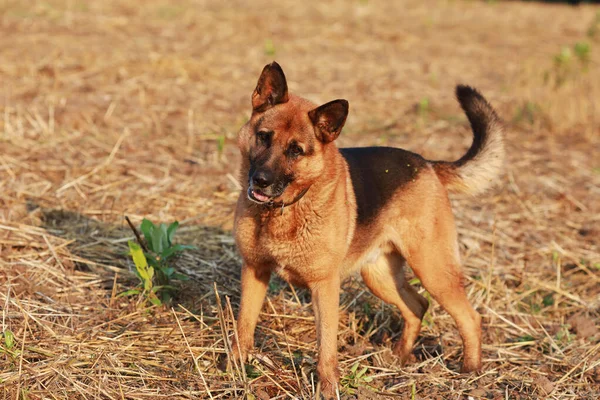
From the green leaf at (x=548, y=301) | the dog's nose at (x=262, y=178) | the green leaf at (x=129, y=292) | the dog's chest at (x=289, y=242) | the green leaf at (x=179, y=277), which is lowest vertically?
the green leaf at (x=548, y=301)

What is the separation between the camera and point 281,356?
182 inches

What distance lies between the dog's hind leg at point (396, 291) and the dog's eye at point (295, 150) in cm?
138

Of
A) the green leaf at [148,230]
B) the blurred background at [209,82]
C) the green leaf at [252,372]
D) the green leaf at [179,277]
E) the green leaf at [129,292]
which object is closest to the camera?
the green leaf at [252,372]

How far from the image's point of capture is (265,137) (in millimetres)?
4082

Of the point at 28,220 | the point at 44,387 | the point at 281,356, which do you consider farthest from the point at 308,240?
the point at 28,220

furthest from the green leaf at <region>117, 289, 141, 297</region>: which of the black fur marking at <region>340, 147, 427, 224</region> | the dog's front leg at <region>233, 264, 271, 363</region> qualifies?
the black fur marking at <region>340, 147, 427, 224</region>

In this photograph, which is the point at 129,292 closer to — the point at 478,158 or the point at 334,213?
the point at 334,213

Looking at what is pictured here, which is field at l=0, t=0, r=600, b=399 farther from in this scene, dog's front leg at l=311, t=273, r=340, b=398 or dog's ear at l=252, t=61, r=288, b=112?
dog's ear at l=252, t=61, r=288, b=112

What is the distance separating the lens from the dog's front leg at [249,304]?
14.1ft

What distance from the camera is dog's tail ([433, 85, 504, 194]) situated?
5137mm

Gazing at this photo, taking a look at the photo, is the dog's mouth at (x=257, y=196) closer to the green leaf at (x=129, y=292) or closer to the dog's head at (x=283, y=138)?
the dog's head at (x=283, y=138)

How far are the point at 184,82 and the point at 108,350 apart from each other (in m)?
6.07

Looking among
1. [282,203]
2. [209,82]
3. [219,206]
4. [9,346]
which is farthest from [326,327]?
[209,82]

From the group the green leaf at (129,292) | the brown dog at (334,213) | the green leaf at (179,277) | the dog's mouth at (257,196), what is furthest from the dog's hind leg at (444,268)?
the green leaf at (129,292)
